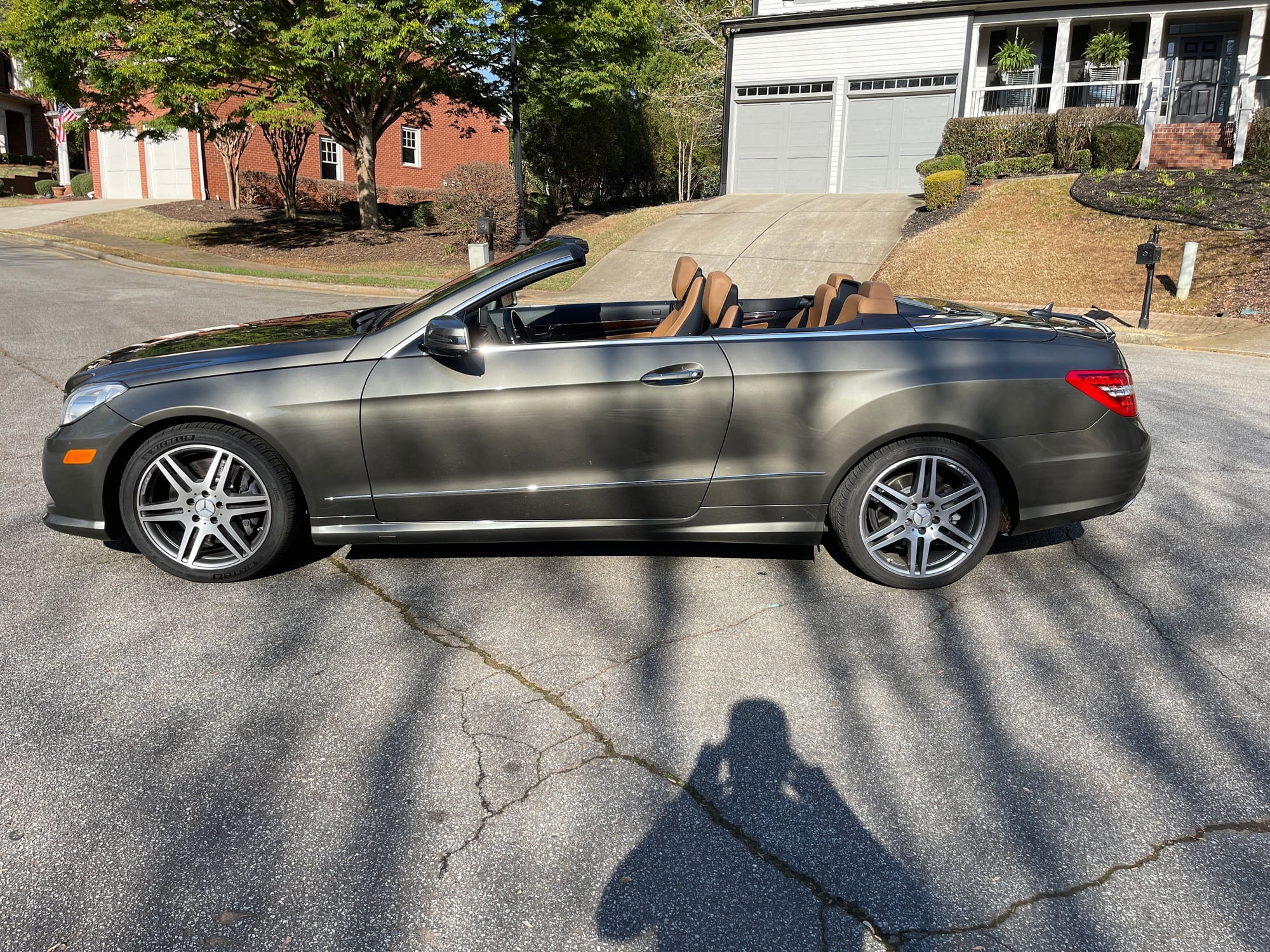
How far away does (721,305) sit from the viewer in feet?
15.5

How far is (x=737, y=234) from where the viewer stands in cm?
2184

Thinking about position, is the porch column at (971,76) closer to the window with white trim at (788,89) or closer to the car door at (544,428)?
the window with white trim at (788,89)

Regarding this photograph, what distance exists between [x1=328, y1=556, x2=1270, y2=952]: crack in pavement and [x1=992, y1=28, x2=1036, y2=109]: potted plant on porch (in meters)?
27.1

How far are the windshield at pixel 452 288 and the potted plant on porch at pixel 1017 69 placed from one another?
2546 cm

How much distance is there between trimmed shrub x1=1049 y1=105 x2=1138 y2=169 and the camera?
23531 millimetres

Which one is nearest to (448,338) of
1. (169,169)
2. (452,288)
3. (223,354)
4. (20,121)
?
(452,288)

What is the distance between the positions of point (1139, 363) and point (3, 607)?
1117 centimetres

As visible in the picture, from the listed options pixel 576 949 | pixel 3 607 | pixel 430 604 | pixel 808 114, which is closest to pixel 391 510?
pixel 430 604

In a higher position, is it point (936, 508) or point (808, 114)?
point (808, 114)

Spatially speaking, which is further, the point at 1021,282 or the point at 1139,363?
the point at 1021,282

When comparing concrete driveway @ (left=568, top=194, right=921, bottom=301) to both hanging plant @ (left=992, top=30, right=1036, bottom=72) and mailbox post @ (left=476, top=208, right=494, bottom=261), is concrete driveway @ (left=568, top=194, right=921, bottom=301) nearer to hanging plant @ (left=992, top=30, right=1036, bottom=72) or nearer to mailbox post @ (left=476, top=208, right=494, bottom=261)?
mailbox post @ (left=476, top=208, right=494, bottom=261)

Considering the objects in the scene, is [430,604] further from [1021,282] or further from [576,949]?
[1021,282]

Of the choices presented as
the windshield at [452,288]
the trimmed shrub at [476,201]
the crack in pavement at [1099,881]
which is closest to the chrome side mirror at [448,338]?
the windshield at [452,288]

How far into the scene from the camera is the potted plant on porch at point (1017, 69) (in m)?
25.7
